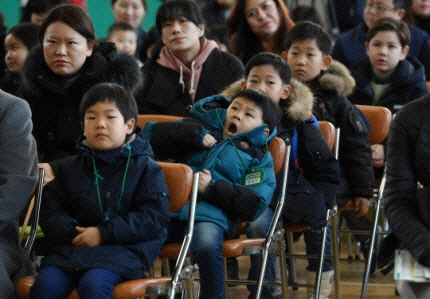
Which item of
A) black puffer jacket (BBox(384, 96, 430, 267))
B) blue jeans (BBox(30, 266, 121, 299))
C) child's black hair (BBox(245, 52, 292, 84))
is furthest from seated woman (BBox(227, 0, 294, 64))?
blue jeans (BBox(30, 266, 121, 299))

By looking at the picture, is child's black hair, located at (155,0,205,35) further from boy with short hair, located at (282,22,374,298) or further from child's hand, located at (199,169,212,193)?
child's hand, located at (199,169,212,193)

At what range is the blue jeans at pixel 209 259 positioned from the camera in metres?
3.43

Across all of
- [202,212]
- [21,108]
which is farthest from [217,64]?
[21,108]

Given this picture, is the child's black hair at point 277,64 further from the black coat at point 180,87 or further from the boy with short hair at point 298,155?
the black coat at point 180,87

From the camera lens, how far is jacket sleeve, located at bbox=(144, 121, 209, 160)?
369cm

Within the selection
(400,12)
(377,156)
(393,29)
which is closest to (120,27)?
(400,12)

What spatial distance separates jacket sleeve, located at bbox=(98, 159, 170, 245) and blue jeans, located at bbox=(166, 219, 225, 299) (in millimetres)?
266

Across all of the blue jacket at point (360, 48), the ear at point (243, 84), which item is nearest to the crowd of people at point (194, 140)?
the ear at point (243, 84)

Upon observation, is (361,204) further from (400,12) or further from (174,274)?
(400,12)

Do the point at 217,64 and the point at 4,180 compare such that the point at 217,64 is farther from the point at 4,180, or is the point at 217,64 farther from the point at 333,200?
the point at 4,180

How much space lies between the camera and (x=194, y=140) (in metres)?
3.68

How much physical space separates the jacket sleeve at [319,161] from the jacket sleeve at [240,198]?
0.49 meters

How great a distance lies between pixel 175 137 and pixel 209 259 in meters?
0.53

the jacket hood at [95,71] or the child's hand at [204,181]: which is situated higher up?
the jacket hood at [95,71]
